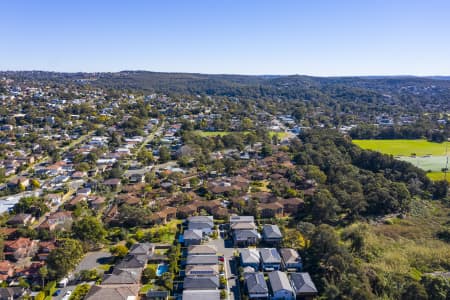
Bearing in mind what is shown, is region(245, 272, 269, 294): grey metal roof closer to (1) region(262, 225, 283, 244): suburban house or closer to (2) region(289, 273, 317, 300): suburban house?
(2) region(289, 273, 317, 300): suburban house

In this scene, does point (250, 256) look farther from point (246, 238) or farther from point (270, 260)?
point (246, 238)

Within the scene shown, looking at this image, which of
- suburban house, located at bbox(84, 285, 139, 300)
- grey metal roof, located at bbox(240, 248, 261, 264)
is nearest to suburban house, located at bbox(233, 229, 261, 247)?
grey metal roof, located at bbox(240, 248, 261, 264)

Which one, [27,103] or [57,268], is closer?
[57,268]

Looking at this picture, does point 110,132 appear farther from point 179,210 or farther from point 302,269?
point 302,269

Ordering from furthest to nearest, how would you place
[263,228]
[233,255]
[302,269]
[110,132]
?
1. [110,132]
2. [263,228]
3. [233,255]
4. [302,269]

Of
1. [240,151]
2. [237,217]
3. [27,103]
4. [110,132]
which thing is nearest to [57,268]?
[237,217]

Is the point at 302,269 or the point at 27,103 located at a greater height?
the point at 27,103

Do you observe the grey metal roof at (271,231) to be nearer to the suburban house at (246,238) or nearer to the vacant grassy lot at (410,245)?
the suburban house at (246,238)

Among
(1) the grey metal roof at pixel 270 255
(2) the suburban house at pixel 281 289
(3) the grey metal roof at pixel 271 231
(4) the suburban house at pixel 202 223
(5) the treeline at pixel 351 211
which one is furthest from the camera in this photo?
(4) the suburban house at pixel 202 223

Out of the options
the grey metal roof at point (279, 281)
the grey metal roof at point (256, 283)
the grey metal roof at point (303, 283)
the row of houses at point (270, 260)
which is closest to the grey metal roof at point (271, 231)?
the row of houses at point (270, 260)
